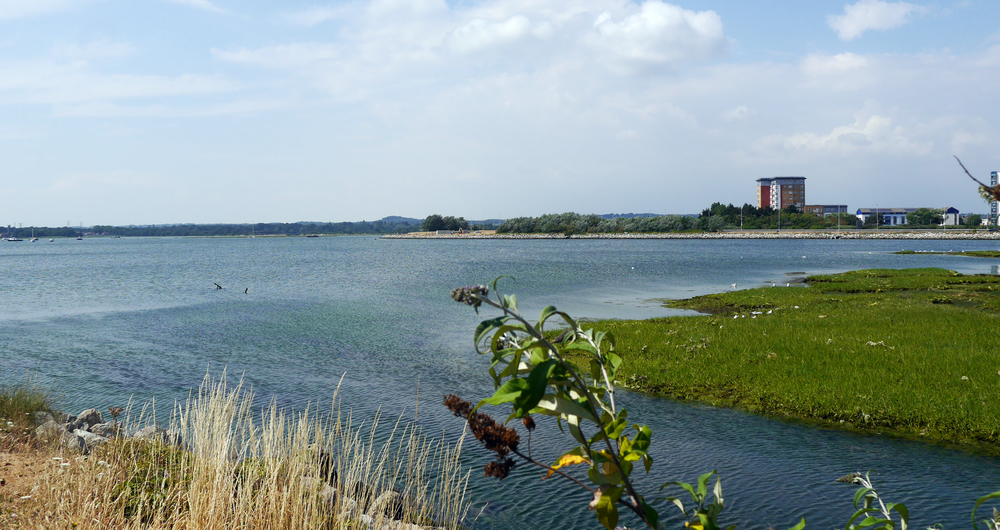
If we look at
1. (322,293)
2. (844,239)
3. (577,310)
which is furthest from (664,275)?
(844,239)

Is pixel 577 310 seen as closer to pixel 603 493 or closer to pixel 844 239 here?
pixel 603 493

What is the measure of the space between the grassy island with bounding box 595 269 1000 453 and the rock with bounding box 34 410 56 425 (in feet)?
40.6

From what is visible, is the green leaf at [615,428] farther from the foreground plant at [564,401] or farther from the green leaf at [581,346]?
the green leaf at [581,346]

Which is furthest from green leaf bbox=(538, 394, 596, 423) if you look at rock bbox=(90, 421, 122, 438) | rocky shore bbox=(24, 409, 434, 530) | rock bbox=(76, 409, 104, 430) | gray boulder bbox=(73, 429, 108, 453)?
rock bbox=(76, 409, 104, 430)

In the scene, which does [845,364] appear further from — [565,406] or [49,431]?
[49,431]

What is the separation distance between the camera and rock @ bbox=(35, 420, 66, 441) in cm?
976

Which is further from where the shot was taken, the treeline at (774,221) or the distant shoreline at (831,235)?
the treeline at (774,221)

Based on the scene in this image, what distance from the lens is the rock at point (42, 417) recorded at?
1116 centimetres

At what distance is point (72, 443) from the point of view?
9586 millimetres

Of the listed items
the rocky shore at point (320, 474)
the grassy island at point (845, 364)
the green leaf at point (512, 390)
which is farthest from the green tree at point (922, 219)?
the green leaf at point (512, 390)

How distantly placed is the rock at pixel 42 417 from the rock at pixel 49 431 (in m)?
0.68

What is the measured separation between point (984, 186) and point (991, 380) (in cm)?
1520

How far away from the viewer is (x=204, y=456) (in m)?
6.86

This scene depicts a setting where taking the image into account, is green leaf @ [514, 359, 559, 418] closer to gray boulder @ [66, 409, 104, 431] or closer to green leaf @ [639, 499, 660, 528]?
green leaf @ [639, 499, 660, 528]
